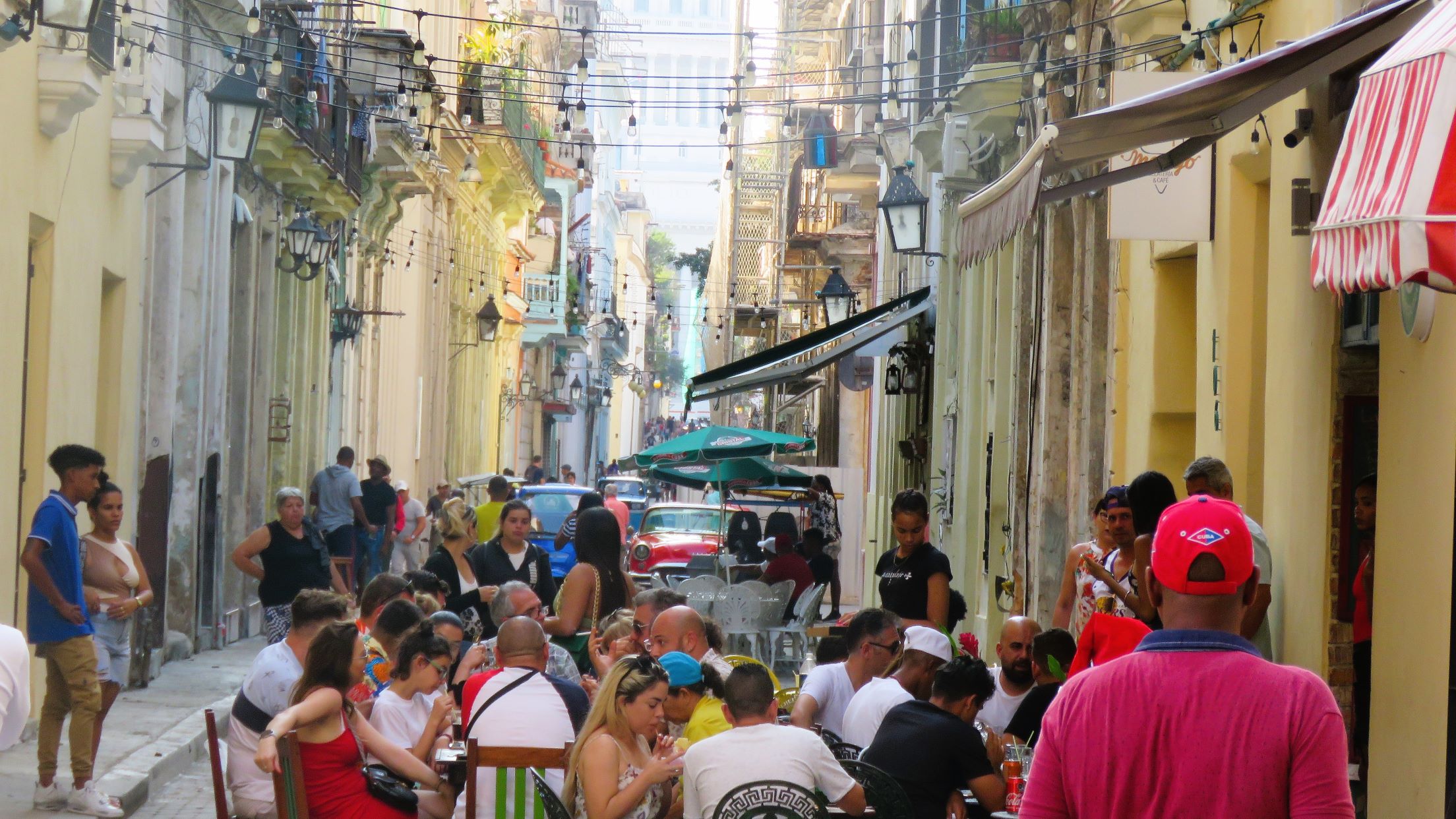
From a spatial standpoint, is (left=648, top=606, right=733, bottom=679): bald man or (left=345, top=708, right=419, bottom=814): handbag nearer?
(left=345, top=708, right=419, bottom=814): handbag

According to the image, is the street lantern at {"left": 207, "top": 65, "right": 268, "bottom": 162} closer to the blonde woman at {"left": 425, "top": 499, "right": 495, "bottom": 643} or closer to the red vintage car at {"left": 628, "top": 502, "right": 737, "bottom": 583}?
the blonde woman at {"left": 425, "top": 499, "right": 495, "bottom": 643}

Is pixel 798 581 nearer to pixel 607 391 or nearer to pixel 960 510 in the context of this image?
pixel 960 510

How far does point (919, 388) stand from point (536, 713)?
16501 mm

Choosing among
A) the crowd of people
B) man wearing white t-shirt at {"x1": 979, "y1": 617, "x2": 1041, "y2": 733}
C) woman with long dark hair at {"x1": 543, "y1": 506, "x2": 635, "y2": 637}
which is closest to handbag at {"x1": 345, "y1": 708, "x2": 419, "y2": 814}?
the crowd of people

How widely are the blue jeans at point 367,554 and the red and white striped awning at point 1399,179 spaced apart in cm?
1765

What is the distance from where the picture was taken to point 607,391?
78.0 meters

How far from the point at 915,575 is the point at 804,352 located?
44.7 feet

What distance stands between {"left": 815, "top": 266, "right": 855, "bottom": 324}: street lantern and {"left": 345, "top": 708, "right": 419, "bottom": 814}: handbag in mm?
18505

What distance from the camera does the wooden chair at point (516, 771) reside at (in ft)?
22.2

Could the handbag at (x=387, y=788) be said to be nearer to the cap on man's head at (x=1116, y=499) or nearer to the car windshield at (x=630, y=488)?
the cap on man's head at (x=1116, y=499)

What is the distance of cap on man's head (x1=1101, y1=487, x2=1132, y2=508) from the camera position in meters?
8.51

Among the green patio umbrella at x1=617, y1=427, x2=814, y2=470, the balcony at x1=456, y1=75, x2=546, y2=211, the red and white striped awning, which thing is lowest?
the green patio umbrella at x1=617, y1=427, x2=814, y2=470

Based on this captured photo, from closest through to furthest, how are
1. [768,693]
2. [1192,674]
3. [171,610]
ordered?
[1192,674], [768,693], [171,610]

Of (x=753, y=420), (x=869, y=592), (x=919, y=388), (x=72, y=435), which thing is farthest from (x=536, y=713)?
(x=753, y=420)
